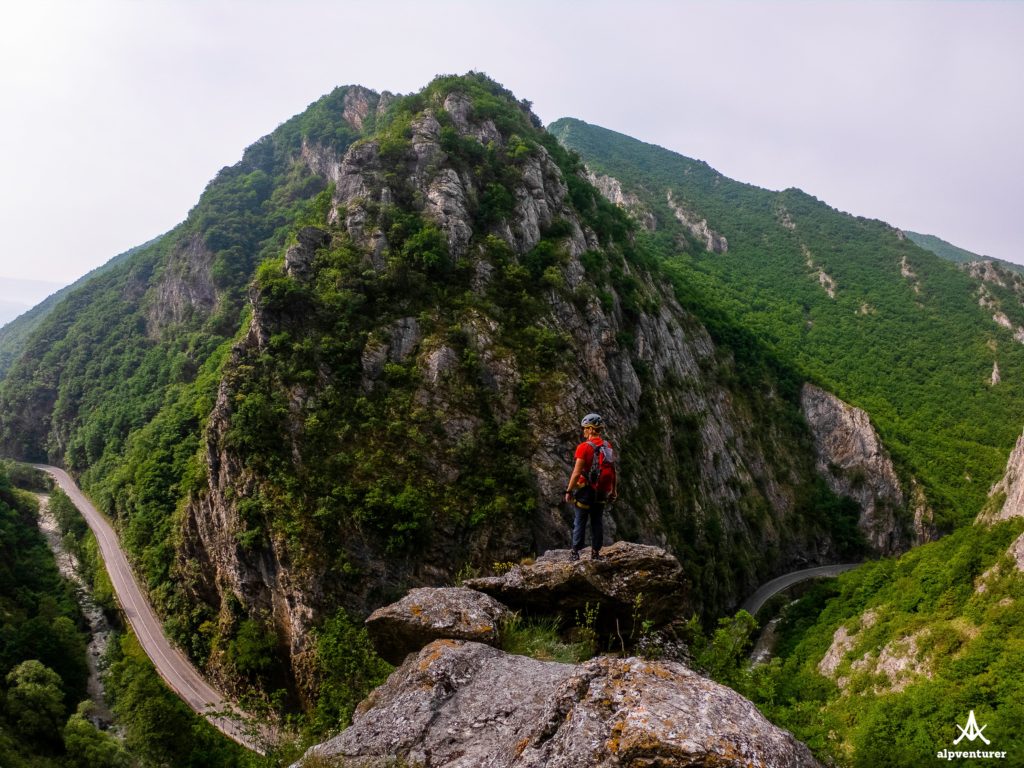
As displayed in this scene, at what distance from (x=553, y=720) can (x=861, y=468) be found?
219ft

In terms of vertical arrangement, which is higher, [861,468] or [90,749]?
[861,468]

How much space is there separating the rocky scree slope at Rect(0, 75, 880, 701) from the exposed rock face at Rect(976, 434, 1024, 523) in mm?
17729

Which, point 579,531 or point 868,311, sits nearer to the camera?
point 579,531

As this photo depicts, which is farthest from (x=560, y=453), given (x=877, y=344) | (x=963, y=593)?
(x=877, y=344)

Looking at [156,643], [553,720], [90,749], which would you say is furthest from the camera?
[156,643]

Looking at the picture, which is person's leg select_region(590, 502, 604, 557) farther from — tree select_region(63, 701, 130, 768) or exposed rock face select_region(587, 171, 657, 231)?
exposed rock face select_region(587, 171, 657, 231)

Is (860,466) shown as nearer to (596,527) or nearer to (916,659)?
(916,659)

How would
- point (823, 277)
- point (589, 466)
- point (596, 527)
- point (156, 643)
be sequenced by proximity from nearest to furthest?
point (589, 466)
point (596, 527)
point (156, 643)
point (823, 277)

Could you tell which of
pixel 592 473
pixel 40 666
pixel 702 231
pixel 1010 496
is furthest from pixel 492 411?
pixel 702 231

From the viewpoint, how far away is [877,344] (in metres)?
83.8

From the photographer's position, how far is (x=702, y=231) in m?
111

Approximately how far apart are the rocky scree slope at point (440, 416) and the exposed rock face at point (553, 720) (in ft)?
69.4

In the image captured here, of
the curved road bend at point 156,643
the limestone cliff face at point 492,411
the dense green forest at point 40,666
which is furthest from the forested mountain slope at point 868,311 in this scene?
the dense green forest at point 40,666

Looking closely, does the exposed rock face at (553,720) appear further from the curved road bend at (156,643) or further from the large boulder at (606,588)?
the curved road bend at (156,643)
